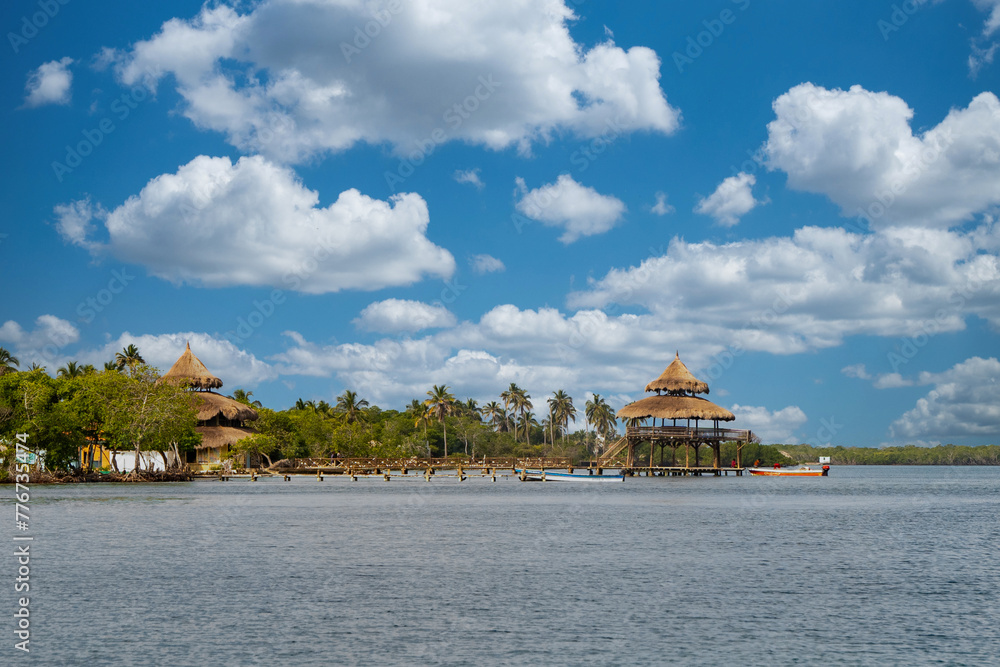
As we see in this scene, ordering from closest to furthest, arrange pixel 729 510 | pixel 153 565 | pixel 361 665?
pixel 361 665 < pixel 153 565 < pixel 729 510

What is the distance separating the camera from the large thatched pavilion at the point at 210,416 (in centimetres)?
9006

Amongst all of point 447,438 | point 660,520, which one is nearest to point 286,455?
point 447,438

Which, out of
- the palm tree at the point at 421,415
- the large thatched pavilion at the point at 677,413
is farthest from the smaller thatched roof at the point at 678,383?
the palm tree at the point at 421,415

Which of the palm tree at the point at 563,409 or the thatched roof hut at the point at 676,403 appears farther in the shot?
the palm tree at the point at 563,409

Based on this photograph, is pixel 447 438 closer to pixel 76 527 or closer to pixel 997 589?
pixel 76 527

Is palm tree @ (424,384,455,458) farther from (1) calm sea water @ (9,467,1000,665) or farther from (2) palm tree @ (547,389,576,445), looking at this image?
(1) calm sea water @ (9,467,1000,665)

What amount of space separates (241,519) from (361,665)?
2727cm

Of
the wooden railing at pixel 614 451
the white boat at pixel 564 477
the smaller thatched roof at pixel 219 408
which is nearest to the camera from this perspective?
the white boat at pixel 564 477

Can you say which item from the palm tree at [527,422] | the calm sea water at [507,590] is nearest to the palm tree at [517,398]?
the palm tree at [527,422]

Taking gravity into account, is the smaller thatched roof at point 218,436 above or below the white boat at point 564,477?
above

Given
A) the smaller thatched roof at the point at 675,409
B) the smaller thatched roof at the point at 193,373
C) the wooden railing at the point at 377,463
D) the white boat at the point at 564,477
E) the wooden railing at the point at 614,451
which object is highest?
the smaller thatched roof at the point at 193,373

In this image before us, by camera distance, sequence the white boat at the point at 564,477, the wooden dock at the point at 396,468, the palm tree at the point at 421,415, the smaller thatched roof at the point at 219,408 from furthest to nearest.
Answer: the palm tree at the point at 421,415 → the smaller thatched roof at the point at 219,408 → the wooden dock at the point at 396,468 → the white boat at the point at 564,477

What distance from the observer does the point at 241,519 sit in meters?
39.5

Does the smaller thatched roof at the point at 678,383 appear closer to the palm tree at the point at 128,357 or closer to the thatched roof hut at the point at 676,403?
the thatched roof hut at the point at 676,403
